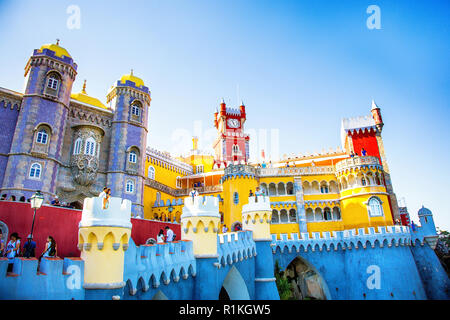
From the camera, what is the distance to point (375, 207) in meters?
31.2

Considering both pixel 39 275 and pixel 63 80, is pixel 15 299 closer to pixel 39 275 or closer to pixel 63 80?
pixel 39 275

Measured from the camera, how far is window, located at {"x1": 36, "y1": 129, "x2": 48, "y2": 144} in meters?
22.8

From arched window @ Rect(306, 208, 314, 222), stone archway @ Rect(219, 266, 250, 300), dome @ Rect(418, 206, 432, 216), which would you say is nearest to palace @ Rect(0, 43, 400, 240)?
arched window @ Rect(306, 208, 314, 222)

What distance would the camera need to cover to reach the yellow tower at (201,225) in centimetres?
1197

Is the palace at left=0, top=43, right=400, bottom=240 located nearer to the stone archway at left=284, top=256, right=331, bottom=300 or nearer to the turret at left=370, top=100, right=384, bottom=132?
the turret at left=370, top=100, right=384, bottom=132

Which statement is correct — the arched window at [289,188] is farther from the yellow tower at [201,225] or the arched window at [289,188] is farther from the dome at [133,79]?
the yellow tower at [201,225]

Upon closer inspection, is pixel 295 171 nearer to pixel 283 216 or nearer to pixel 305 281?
pixel 283 216

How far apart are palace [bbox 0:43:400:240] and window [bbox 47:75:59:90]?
0.08 m

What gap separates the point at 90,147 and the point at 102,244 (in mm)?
21116

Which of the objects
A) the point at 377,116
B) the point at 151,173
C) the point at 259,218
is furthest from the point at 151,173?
the point at 377,116

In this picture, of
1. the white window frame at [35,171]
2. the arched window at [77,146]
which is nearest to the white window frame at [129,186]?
the arched window at [77,146]

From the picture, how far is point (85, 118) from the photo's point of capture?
27.0 metres
